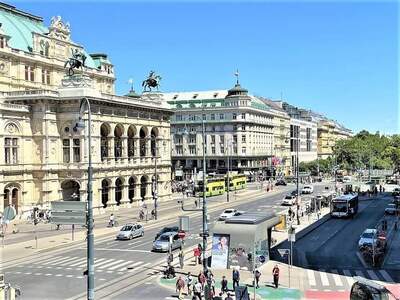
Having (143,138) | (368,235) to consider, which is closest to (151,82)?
(143,138)

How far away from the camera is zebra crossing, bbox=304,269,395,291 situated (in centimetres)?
3662

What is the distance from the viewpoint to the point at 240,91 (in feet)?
507

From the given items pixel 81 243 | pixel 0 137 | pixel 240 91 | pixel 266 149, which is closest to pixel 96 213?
pixel 0 137

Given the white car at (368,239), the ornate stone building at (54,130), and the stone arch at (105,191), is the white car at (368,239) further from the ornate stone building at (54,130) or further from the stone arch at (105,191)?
the stone arch at (105,191)

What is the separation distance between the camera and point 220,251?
137 feet

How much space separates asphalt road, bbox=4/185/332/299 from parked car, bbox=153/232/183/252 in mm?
819

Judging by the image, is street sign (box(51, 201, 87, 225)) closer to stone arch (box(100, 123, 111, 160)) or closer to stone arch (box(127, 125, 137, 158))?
stone arch (box(100, 123, 111, 160))

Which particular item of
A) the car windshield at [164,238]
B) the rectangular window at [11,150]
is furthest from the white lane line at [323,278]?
the rectangular window at [11,150]

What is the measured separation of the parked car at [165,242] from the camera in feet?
162

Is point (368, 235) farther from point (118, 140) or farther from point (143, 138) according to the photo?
point (143, 138)

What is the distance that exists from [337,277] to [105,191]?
50225 mm

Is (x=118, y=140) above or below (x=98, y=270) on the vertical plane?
above

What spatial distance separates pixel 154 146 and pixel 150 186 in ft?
23.3

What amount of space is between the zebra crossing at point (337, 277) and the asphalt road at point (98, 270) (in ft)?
36.0
